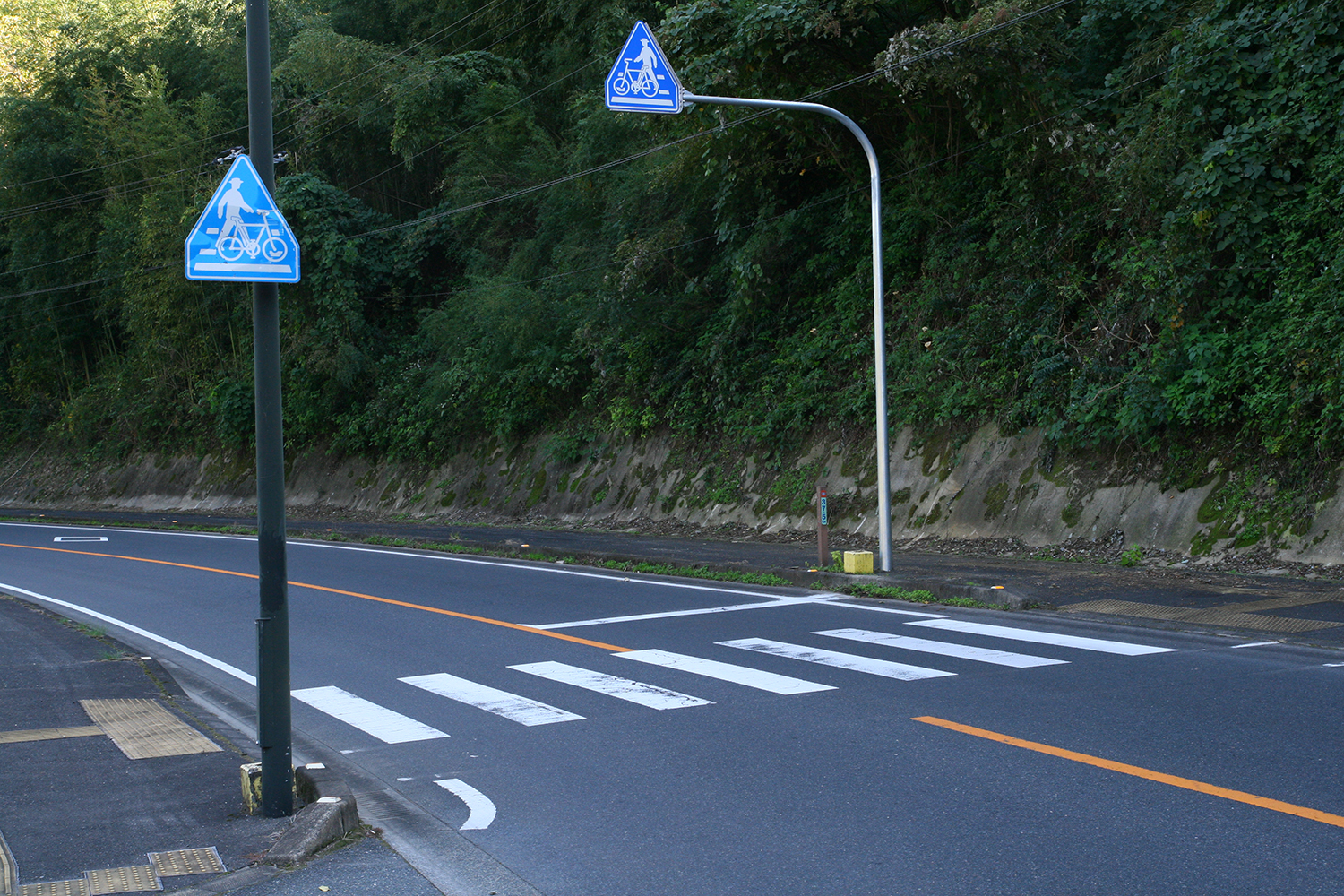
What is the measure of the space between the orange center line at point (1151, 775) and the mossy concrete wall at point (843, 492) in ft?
26.1

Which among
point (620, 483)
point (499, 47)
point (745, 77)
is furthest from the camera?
point (499, 47)

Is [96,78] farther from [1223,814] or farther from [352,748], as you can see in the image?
[1223,814]

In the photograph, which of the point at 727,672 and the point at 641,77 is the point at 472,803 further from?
the point at 641,77

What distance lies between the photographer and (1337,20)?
521 inches

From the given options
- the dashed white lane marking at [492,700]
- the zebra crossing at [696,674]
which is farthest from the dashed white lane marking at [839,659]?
the dashed white lane marking at [492,700]

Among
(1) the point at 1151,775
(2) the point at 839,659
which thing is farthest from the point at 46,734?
(1) the point at 1151,775

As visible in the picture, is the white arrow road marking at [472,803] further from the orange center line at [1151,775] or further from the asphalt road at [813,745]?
the orange center line at [1151,775]

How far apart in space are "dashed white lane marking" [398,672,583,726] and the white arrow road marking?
132 centimetres

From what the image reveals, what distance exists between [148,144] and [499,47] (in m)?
15.1

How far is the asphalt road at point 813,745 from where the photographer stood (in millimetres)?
4867

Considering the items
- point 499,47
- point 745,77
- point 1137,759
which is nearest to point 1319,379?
point 1137,759

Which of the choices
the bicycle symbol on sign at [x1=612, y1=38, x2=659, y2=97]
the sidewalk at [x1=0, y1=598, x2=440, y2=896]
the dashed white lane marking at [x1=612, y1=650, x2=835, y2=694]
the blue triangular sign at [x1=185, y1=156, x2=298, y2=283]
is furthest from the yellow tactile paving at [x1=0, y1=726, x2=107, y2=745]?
the bicycle symbol on sign at [x1=612, y1=38, x2=659, y2=97]

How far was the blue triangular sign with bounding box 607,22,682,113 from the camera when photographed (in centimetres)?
1289

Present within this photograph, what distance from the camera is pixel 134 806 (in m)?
5.86
